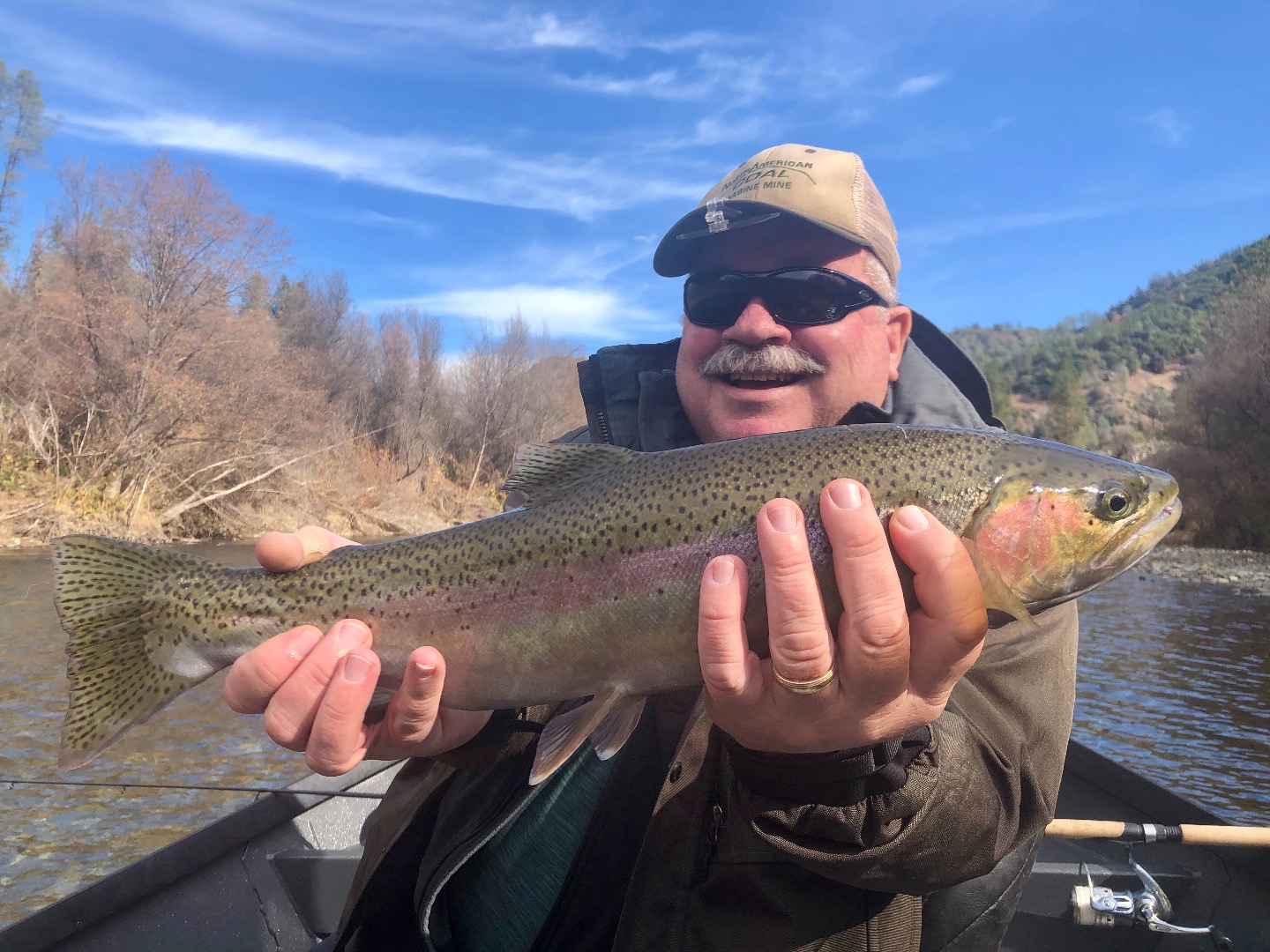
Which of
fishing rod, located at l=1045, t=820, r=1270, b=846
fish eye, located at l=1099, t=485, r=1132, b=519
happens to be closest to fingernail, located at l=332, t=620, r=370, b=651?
fish eye, located at l=1099, t=485, r=1132, b=519

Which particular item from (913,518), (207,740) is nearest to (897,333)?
(913,518)

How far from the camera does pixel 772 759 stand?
71.0 inches

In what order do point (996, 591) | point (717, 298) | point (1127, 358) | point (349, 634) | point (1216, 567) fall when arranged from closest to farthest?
point (996, 591) → point (349, 634) → point (717, 298) → point (1216, 567) → point (1127, 358)

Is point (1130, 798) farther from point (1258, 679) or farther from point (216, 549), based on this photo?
point (216, 549)

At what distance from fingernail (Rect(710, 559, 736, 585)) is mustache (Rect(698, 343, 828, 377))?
1455 millimetres

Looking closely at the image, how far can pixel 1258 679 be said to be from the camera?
12688 millimetres

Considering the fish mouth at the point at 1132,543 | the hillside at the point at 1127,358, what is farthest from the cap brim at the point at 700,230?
the hillside at the point at 1127,358

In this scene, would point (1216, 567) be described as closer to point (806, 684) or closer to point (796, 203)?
point (796, 203)

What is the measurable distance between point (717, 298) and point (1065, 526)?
5.97 ft

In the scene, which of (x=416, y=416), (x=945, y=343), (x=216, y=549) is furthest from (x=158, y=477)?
(x=945, y=343)

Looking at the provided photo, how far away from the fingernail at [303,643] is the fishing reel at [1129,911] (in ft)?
10.6

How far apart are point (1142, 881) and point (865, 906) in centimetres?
246

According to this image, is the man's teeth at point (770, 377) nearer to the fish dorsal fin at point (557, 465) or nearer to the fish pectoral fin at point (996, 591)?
the fish dorsal fin at point (557, 465)

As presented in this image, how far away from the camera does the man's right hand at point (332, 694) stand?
2.11 m
